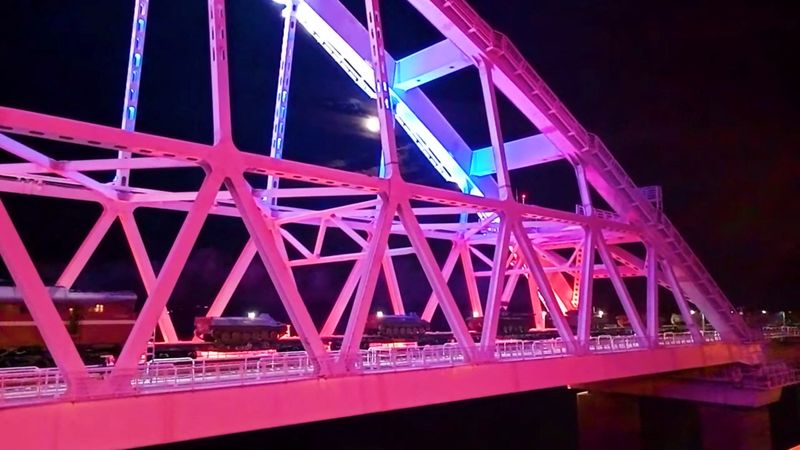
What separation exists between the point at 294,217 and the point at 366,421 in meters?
13.7

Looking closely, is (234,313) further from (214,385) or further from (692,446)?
(214,385)

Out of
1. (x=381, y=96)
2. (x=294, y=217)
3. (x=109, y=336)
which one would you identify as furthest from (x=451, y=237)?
(x=109, y=336)

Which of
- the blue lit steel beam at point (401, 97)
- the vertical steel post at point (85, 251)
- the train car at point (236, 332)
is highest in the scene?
the blue lit steel beam at point (401, 97)

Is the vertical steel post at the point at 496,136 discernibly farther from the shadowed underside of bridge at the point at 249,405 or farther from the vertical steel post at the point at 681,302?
the vertical steel post at the point at 681,302

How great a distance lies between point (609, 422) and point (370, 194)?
23.3m

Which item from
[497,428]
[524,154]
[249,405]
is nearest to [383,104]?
[249,405]

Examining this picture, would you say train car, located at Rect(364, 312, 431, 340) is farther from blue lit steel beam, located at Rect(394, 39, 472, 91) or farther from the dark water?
blue lit steel beam, located at Rect(394, 39, 472, 91)

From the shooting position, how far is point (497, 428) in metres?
42.1

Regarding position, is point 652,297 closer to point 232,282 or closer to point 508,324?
point 508,324

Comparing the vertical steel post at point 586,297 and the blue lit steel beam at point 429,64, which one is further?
the blue lit steel beam at point 429,64

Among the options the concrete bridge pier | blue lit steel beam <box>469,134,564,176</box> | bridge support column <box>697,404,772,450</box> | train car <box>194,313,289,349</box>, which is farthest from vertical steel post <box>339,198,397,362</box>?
bridge support column <box>697,404,772,450</box>

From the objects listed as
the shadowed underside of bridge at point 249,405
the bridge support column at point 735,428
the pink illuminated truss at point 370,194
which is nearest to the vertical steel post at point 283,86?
the pink illuminated truss at point 370,194

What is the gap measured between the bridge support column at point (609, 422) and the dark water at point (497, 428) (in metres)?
1.81

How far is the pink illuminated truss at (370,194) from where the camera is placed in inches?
597
